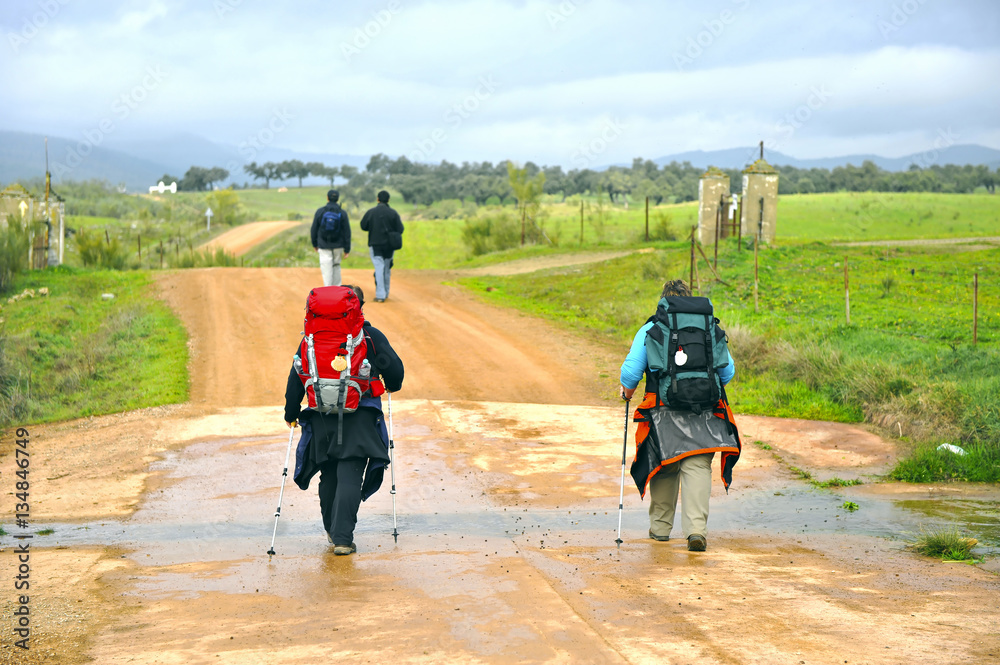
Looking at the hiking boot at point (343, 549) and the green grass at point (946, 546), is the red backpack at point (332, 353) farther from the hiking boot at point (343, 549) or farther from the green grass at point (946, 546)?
the green grass at point (946, 546)

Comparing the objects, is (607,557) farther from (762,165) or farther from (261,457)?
(762,165)

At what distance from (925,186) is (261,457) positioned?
257ft

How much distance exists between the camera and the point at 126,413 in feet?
36.9

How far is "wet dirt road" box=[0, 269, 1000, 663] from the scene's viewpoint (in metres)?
4.41

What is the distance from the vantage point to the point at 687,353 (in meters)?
6.25

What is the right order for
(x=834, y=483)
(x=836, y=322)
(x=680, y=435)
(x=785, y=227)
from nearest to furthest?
(x=680, y=435)
(x=834, y=483)
(x=836, y=322)
(x=785, y=227)

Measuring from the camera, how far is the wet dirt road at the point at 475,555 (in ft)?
14.5

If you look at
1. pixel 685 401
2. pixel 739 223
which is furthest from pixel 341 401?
pixel 739 223

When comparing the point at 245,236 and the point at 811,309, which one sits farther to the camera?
the point at 245,236

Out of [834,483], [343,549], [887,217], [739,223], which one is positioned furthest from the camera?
[887,217]

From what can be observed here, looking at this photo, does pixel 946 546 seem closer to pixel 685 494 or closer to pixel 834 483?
pixel 685 494

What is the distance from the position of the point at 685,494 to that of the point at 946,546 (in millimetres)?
1893

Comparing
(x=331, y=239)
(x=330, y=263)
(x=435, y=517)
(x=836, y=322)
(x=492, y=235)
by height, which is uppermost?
(x=492, y=235)

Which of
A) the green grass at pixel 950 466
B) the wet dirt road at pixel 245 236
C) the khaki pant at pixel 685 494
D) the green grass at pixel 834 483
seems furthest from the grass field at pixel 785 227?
the khaki pant at pixel 685 494
